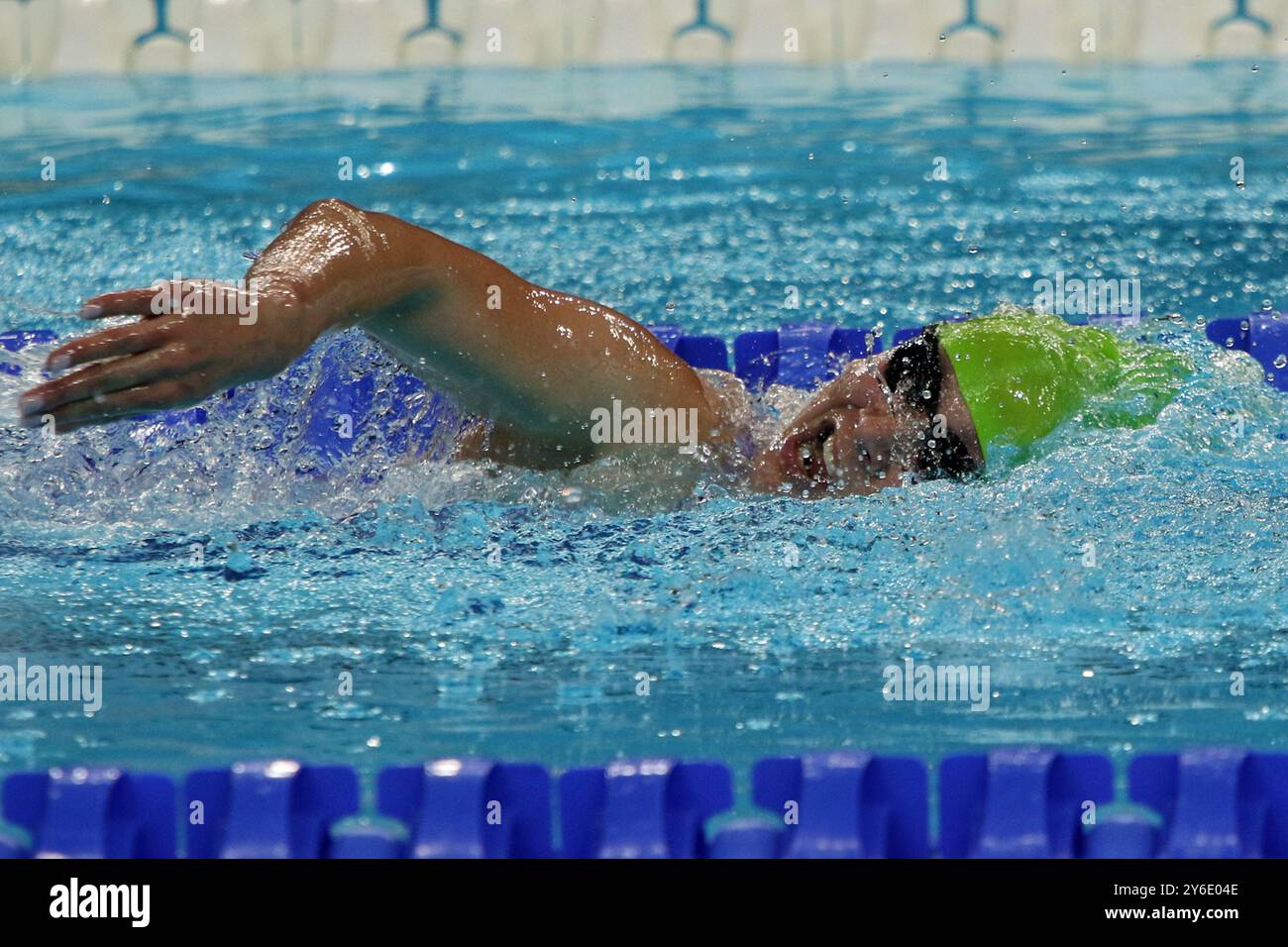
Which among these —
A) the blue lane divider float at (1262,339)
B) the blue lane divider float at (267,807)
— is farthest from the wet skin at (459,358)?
the blue lane divider float at (1262,339)

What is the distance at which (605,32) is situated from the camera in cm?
755

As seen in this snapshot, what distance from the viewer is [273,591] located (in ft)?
8.25

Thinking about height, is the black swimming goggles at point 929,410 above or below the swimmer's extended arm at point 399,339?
below

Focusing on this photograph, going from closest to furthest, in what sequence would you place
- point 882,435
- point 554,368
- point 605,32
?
1. point 554,368
2. point 882,435
3. point 605,32

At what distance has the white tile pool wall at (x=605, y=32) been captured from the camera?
7438mm

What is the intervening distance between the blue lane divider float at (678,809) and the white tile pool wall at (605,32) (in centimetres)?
579

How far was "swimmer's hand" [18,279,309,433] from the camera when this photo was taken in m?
1.70

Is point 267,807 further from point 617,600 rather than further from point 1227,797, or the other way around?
point 1227,797

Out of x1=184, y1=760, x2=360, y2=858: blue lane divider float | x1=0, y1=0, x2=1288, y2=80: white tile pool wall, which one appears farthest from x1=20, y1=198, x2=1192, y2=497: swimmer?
x1=0, y1=0, x2=1288, y2=80: white tile pool wall

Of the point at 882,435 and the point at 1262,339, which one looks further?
the point at 1262,339

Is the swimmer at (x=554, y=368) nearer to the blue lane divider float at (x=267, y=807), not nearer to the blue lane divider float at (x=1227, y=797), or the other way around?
the blue lane divider float at (x=267, y=807)

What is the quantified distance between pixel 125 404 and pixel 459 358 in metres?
0.69

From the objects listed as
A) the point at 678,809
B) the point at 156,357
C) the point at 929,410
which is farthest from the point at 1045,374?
the point at 156,357

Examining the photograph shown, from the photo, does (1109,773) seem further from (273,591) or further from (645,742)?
(273,591)
